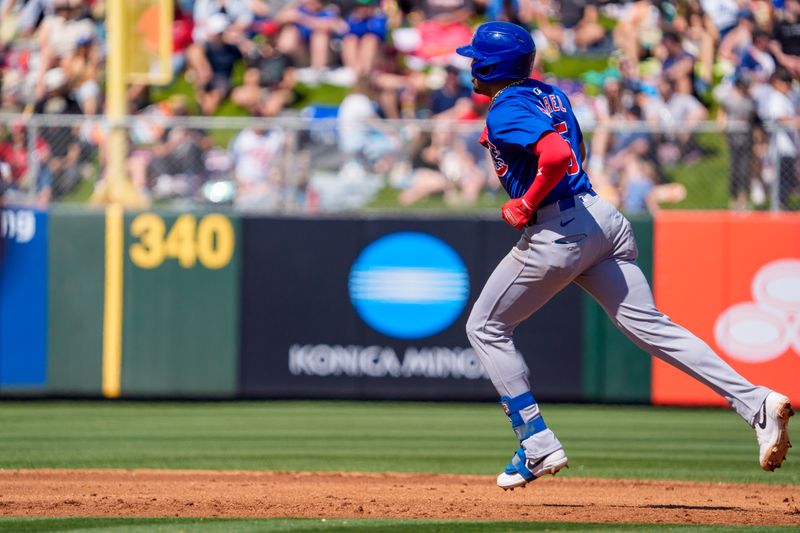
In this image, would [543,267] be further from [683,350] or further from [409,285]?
[409,285]

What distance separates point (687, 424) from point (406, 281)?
9.80 ft

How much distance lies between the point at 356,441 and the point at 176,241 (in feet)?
11.7

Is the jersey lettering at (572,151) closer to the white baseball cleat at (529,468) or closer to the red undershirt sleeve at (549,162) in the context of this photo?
the red undershirt sleeve at (549,162)

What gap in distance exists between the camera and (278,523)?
5801 mm

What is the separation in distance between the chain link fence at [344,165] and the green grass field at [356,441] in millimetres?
1970

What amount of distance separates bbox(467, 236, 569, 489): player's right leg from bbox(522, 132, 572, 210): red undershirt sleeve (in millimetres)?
374

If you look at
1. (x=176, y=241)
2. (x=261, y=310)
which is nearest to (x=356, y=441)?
(x=261, y=310)

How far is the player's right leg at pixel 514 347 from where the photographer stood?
6117 millimetres

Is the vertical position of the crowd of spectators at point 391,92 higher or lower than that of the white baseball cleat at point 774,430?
higher

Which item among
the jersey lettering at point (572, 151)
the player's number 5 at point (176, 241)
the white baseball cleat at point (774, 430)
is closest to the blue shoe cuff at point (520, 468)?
the white baseball cleat at point (774, 430)

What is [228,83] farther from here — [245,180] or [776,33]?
[776,33]

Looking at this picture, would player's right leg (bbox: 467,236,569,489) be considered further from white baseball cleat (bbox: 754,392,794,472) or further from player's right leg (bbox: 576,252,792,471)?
white baseball cleat (bbox: 754,392,794,472)

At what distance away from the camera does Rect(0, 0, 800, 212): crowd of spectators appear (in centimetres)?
1192

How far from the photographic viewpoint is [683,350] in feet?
20.0
